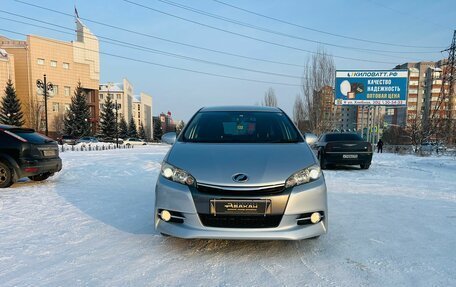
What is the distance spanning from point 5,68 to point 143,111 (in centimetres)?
6375

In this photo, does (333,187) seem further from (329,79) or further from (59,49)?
(59,49)

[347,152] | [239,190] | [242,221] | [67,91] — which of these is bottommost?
[347,152]

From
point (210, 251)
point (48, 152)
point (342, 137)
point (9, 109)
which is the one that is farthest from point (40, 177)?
point (9, 109)

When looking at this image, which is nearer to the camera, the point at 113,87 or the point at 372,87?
the point at 372,87

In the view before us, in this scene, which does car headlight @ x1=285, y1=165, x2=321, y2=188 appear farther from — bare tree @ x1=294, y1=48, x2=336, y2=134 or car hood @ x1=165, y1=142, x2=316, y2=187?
bare tree @ x1=294, y1=48, x2=336, y2=134

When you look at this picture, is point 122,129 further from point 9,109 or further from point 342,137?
point 342,137

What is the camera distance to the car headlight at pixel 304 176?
2873mm

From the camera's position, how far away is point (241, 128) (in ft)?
13.4

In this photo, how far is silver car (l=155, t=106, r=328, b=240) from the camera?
275 cm

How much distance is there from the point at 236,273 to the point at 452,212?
13.5 ft

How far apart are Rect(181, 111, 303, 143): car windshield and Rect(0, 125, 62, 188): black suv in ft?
14.6

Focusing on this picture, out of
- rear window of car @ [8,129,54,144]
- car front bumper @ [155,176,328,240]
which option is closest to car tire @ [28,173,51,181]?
rear window of car @ [8,129,54,144]

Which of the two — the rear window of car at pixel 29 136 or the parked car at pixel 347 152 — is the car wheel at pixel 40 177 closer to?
the rear window of car at pixel 29 136

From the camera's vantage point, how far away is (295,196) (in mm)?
2801
